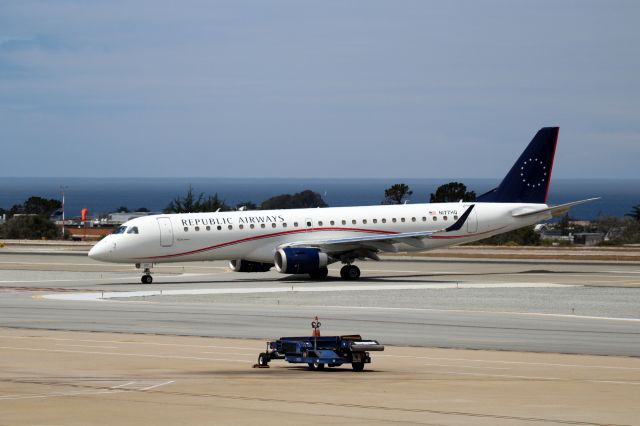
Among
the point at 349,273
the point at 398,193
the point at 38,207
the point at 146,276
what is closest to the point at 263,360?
the point at 146,276

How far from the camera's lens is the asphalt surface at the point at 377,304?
32656 millimetres

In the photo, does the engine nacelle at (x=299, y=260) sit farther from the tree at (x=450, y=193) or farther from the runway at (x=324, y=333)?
the tree at (x=450, y=193)

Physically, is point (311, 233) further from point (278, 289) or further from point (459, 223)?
point (278, 289)

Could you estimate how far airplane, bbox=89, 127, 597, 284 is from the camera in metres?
54.1

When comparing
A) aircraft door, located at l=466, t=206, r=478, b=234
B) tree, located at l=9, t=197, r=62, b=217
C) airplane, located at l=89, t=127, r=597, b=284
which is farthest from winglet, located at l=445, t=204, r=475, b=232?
tree, located at l=9, t=197, r=62, b=217

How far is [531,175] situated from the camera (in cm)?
6247

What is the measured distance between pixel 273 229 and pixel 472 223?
1035 cm

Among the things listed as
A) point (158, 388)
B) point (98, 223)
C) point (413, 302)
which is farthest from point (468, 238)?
point (98, 223)

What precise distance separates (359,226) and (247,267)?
5853mm

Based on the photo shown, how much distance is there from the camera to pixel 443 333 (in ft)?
107

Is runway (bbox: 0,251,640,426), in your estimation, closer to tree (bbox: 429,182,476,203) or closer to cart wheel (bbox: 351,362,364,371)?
cart wheel (bbox: 351,362,364,371)

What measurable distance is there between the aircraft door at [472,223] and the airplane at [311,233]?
0.05 metres

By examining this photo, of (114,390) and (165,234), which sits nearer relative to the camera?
(114,390)

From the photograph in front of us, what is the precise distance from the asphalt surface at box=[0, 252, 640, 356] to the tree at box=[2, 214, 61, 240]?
5384 centimetres
